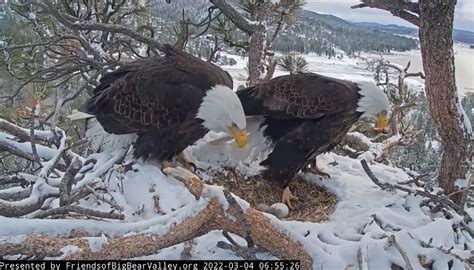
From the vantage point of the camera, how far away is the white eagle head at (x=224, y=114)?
2253 mm

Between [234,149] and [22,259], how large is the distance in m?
1.49

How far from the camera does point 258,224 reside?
1.66 meters

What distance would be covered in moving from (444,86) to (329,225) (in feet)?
2.91

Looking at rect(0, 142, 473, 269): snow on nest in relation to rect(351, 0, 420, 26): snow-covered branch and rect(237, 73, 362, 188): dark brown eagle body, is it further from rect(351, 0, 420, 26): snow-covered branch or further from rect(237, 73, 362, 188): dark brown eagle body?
rect(351, 0, 420, 26): snow-covered branch

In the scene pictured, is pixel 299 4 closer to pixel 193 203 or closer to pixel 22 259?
pixel 193 203

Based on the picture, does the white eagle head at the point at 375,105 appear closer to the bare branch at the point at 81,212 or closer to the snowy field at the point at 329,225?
the snowy field at the point at 329,225

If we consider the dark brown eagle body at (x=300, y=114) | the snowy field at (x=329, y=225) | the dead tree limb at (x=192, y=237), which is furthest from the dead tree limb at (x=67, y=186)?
the dark brown eagle body at (x=300, y=114)

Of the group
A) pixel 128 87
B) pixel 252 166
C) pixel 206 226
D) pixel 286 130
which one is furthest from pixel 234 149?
pixel 206 226

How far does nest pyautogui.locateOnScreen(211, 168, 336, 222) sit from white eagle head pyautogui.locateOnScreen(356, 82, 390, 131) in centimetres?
48

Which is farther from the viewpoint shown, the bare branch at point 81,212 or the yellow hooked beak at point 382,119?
the yellow hooked beak at point 382,119

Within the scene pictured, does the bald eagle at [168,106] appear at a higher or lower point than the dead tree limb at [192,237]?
higher

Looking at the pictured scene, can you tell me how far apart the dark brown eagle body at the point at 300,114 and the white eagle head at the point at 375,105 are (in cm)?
4

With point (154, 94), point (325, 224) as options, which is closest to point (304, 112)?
point (325, 224)

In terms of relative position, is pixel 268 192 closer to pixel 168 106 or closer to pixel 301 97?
Answer: pixel 301 97
